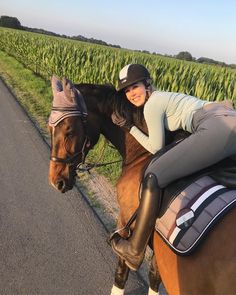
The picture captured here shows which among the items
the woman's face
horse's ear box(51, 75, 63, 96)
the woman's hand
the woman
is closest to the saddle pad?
the woman

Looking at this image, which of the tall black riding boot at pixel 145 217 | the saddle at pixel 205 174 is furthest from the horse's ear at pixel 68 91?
the saddle at pixel 205 174

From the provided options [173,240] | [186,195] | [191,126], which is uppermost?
[191,126]

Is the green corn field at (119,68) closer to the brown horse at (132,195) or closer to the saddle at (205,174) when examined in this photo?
the brown horse at (132,195)

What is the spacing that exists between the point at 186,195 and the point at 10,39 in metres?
34.4

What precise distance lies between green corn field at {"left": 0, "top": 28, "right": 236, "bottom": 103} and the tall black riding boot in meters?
7.00

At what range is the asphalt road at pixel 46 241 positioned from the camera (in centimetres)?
450

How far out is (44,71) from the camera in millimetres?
22016

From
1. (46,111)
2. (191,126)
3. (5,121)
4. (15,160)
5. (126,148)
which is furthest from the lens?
(46,111)

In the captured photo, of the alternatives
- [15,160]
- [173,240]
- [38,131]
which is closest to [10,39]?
[38,131]

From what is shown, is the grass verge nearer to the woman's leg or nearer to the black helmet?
the black helmet

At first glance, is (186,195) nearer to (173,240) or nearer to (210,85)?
(173,240)

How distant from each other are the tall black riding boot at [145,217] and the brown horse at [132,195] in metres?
0.14

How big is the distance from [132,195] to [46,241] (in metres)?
2.07

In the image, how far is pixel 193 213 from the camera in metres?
2.90
